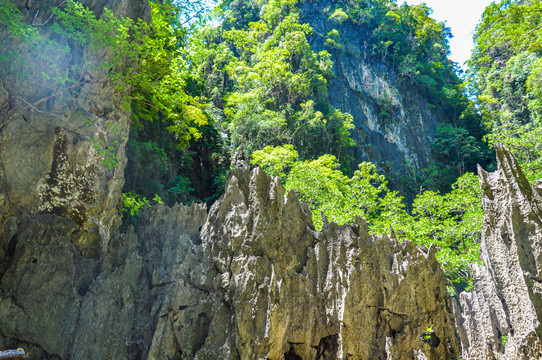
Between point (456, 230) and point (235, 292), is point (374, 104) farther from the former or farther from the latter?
point (235, 292)

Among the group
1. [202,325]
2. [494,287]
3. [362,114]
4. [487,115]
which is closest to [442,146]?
[487,115]

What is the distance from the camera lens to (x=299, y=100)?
22781 mm

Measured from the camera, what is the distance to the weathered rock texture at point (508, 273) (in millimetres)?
5934

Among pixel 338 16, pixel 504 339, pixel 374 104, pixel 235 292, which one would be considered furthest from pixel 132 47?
pixel 338 16

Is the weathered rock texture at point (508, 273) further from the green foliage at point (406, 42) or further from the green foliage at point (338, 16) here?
the green foliage at point (406, 42)

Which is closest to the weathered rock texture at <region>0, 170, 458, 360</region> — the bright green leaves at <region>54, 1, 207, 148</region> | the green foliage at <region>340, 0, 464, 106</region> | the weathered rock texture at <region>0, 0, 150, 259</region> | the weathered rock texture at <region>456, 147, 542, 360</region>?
the weathered rock texture at <region>0, 0, 150, 259</region>

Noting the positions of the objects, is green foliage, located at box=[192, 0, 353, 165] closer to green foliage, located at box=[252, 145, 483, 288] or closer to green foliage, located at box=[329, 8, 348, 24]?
green foliage, located at box=[252, 145, 483, 288]

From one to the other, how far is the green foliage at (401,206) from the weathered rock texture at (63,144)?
6.51m

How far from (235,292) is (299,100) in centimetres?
1738

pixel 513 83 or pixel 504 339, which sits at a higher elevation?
pixel 513 83

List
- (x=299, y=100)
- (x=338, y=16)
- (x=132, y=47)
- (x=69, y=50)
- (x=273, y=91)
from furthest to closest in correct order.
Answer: (x=338, y=16), (x=299, y=100), (x=273, y=91), (x=132, y=47), (x=69, y=50)

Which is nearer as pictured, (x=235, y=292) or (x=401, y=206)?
(x=235, y=292)

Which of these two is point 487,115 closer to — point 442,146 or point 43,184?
point 442,146

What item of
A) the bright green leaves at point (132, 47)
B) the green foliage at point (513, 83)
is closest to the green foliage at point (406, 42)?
the green foliage at point (513, 83)
